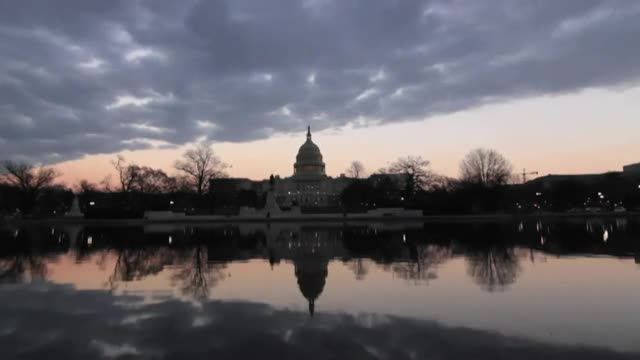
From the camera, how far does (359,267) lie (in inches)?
669

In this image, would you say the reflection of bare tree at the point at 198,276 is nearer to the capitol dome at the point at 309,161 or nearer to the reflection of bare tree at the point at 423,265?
the reflection of bare tree at the point at 423,265

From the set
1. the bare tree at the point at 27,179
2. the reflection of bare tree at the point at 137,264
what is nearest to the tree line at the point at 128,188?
the bare tree at the point at 27,179

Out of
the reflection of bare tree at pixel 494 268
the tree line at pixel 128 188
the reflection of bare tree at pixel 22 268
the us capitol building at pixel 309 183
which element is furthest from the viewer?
the us capitol building at pixel 309 183

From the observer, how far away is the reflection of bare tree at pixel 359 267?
15.1 meters

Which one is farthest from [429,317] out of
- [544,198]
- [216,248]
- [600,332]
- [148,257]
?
[544,198]

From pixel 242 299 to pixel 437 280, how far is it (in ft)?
16.3

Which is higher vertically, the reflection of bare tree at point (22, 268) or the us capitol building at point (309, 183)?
the us capitol building at point (309, 183)

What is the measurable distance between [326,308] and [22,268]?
11.8 meters

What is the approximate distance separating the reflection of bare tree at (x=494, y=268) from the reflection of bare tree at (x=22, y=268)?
11471mm

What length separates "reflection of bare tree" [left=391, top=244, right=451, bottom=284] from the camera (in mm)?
14789

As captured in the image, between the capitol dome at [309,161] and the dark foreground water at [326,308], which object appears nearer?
the dark foreground water at [326,308]

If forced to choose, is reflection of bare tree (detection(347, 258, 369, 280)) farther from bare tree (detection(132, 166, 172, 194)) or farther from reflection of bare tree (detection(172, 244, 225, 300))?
bare tree (detection(132, 166, 172, 194))

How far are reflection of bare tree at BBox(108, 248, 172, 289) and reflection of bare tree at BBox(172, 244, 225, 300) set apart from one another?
82 centimetres

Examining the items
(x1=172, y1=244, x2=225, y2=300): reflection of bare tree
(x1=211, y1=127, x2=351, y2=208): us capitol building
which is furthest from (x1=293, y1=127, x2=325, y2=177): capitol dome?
(x1=172, y1=244, x2=225, y2=300): reflection of bare tree
